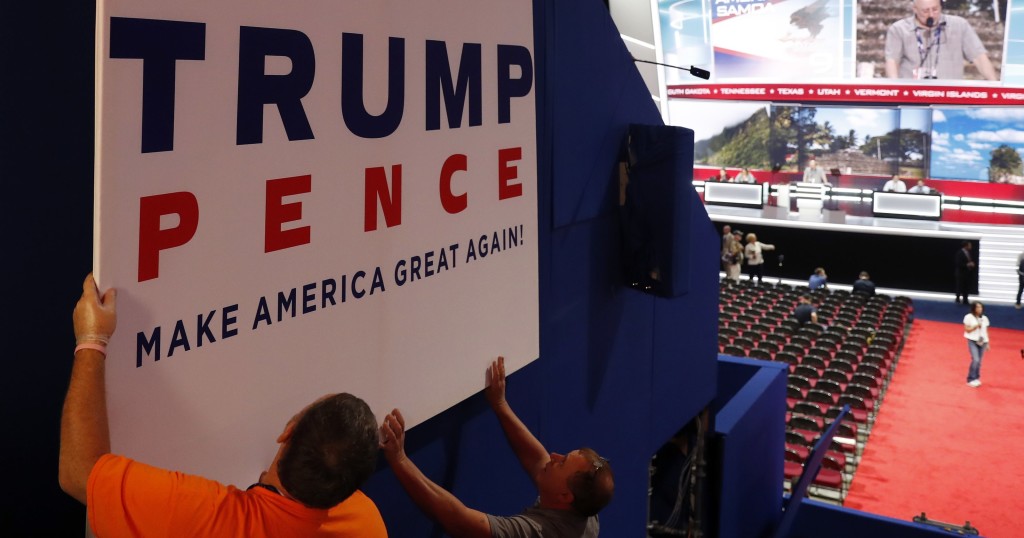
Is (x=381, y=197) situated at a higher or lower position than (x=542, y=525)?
higher

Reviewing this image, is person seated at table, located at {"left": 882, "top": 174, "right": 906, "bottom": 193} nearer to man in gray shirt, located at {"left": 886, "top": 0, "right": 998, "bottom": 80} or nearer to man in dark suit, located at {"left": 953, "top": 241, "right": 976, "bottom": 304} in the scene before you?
man in gray shirt, located at {"left": 886, "top": 0, "right": 998, "bottom": 80}

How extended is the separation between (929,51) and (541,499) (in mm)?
25168

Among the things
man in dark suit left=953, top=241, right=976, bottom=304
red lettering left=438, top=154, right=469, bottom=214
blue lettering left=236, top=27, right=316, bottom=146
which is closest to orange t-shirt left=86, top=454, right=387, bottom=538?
blue lettering left=236, top=27, right=316, bottom=146

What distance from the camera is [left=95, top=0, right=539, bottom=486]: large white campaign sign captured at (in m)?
2.10

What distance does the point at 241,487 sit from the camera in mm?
2459

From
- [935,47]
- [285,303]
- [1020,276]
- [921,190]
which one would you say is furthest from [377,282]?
[935,47]

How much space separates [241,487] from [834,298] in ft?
60.1

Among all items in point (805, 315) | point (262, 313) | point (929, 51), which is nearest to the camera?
point (262, 313)

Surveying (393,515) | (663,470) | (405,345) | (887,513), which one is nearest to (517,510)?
(393,515)

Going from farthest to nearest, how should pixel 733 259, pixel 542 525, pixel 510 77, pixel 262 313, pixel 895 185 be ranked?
pixel 895 185 < pixel 733 259 < pixel 510 77 < pixel 542 525 < pixel 262 313

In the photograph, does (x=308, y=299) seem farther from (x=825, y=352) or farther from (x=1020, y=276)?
(x=1020, y=276)

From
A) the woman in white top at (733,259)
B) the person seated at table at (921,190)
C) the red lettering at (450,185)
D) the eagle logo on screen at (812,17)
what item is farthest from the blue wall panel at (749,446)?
the eagle logo on screen at (812,17)

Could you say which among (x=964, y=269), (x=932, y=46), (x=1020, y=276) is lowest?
(x=1020, y=276)

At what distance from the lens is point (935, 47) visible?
24.7m
